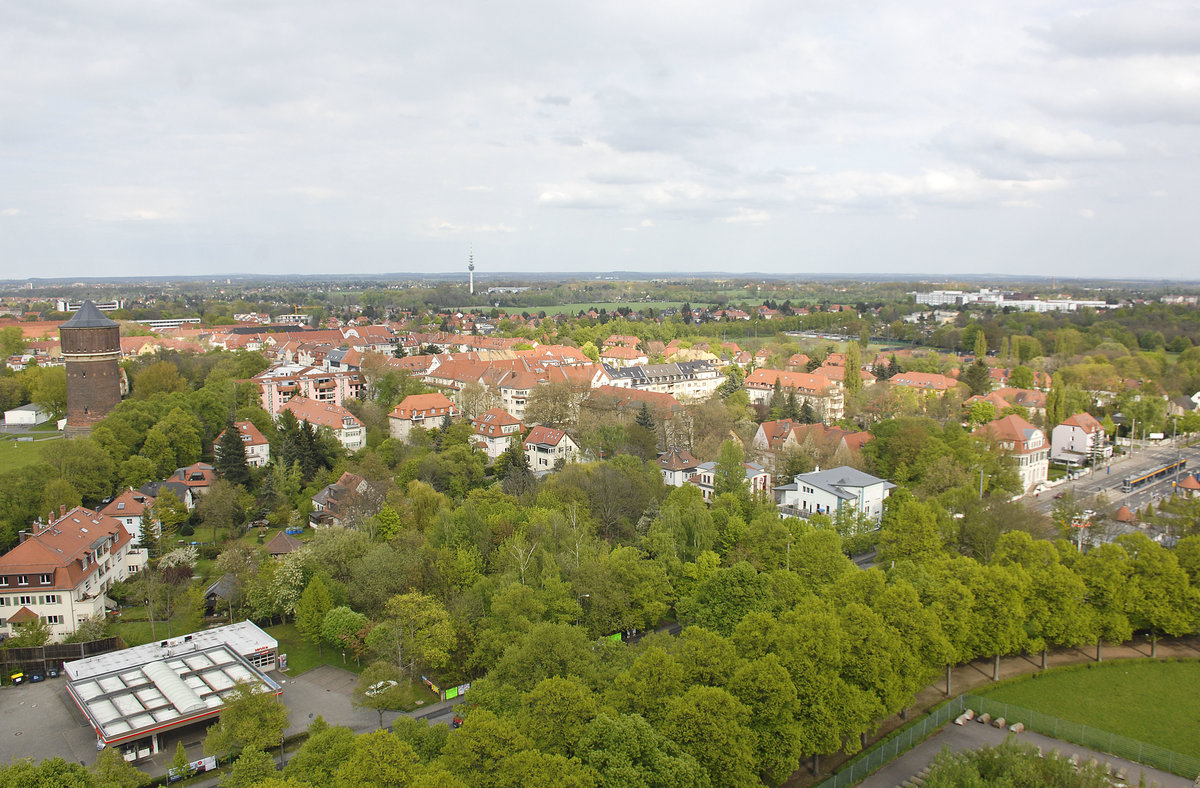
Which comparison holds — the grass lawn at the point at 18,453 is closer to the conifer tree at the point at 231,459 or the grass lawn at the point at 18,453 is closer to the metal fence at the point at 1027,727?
the conifer tree at the point at 231,459

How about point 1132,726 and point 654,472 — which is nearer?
point 1132,726

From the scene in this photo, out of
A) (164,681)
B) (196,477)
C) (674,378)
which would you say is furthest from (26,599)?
(674,378)

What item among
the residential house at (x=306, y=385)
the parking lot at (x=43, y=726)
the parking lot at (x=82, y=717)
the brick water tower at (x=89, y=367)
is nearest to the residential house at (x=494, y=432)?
the residential house at (x=306, y=385)

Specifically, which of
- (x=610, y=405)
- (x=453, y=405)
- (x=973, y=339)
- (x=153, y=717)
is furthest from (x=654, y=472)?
(x=973, y=339)

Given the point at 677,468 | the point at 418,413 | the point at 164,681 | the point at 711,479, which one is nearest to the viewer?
the point at 164,681

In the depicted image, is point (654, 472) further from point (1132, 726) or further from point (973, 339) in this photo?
point (973, 339)

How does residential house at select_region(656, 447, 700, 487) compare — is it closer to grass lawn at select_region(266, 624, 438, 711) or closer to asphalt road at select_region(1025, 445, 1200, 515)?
asphalt road at select_region(1025, 445, 1200, 515)

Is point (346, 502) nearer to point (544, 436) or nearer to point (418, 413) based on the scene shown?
point (544, 436)
